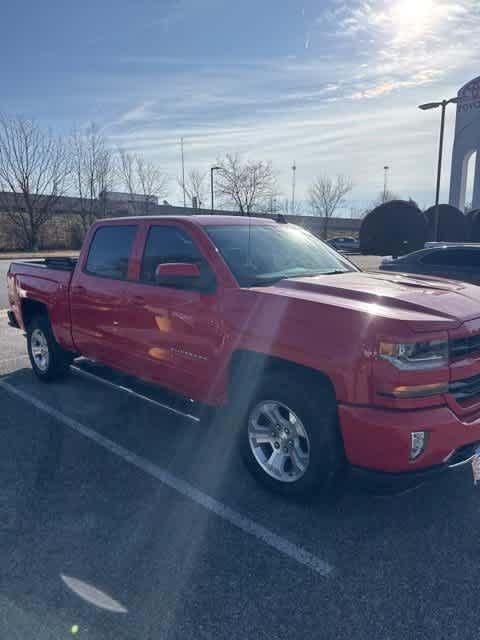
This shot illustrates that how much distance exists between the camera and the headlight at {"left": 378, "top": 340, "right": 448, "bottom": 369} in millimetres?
2793

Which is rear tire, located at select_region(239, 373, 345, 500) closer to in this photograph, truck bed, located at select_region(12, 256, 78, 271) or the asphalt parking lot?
the asphalt parking lot

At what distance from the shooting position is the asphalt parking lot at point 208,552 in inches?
95.2

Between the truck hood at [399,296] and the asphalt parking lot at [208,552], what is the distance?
1252 millimetres

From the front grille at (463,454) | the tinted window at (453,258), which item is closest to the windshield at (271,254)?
the front grille at (463,454)

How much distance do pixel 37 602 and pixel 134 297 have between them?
2.47m

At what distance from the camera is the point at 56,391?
229 inches

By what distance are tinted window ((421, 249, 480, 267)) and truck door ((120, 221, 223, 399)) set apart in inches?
302

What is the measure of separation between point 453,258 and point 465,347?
795cm

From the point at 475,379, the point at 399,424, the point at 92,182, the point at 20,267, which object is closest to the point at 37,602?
the point at 399,424

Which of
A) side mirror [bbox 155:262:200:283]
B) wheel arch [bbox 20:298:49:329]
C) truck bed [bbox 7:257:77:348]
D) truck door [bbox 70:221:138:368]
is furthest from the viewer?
wheel arch [bbox 20:298:49:329]

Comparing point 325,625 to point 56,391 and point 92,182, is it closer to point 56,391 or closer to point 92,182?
point 56,391

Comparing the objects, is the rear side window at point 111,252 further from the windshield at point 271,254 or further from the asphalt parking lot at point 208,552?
the asphalt parking lot at point 208,552

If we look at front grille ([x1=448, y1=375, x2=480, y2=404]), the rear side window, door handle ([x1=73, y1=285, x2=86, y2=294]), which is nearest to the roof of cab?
the rear side window

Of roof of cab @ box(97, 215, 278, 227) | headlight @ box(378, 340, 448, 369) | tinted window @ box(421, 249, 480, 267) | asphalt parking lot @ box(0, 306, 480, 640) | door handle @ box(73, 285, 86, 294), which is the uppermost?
roof of cab @ box(97, 215, 278, 227)
